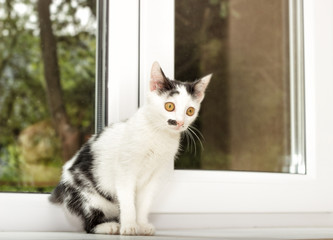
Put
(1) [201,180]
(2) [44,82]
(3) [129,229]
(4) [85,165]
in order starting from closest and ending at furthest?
(3) [129,229]
(4) [85,165]
(1) [201,180]
(2) [44,82]

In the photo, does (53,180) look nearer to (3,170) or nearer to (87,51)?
(3,170)

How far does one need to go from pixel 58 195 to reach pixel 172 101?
427 mm

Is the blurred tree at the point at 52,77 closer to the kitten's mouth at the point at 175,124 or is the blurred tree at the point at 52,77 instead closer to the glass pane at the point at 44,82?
the glass pane at the point at 44,82

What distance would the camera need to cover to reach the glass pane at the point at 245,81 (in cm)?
161

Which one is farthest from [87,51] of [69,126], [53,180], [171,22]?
[53,180]

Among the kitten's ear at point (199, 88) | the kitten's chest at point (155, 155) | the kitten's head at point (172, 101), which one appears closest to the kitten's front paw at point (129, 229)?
the kitten's chest at point (155, 155)

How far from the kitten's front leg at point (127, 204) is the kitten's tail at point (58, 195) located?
0.17 m

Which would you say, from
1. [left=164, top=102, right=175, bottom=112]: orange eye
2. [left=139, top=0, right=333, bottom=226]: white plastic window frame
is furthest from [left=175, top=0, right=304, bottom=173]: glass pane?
[left=164, top=102, right=175, bottom=112]: orange eye

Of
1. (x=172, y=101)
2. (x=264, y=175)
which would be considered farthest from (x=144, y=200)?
(x=264, y=175)

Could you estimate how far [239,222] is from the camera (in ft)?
4.62

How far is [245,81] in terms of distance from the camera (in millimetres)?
1740

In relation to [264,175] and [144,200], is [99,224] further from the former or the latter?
[264,175]

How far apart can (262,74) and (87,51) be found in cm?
73

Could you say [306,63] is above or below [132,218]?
above
